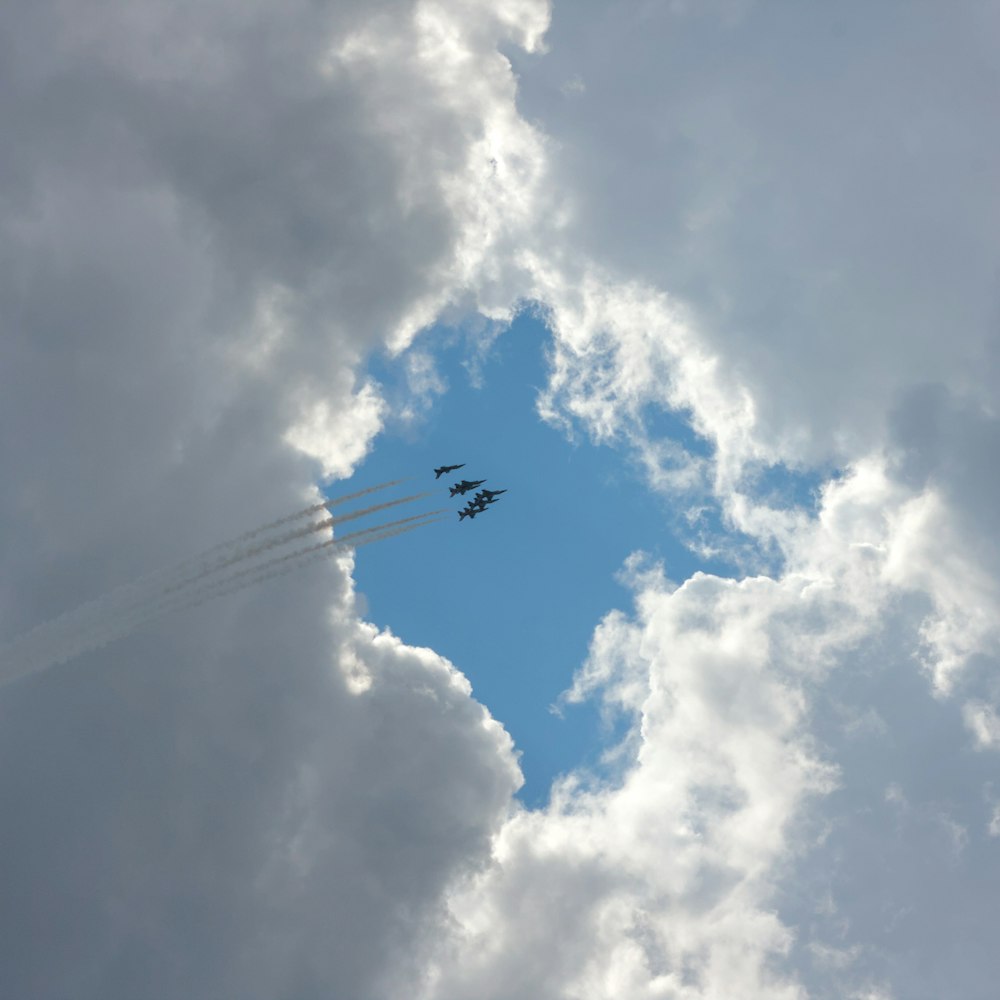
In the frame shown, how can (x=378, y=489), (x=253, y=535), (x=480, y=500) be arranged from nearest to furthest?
(x=253, y=535) → (x=378, y=489) → (x=480, y=500)

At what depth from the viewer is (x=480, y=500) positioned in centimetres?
19500

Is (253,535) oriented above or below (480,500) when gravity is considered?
below

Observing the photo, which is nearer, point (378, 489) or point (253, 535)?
point (253, 535)

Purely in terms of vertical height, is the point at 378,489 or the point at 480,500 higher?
the point at 480,500

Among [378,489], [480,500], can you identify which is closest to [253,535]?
[378,489]

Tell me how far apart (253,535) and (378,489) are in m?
23.7

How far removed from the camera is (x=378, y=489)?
6698 inches

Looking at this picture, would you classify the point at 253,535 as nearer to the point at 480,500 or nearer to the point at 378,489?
the point at 378,489

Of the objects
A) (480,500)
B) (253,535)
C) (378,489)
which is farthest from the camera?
(480,500)

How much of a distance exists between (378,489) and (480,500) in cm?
3063

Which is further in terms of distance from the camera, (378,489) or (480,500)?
(480,500)

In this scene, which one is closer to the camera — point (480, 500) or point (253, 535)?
point (253, 535)
